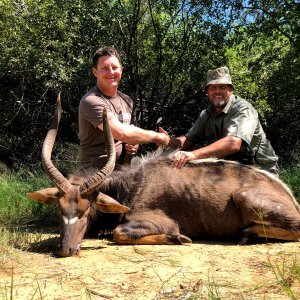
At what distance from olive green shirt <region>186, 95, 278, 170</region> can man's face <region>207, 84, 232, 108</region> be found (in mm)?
59

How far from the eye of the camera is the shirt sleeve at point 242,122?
495 cm

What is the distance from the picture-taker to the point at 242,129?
4961 millimetres

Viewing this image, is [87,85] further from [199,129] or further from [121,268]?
[121,268]

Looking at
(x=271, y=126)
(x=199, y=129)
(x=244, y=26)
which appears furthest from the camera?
(x=271, y=126)

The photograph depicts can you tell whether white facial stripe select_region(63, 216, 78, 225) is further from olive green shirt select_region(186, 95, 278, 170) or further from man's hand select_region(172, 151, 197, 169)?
olive green shirt select_region(186, 95, 278, 170)

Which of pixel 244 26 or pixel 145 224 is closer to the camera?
pixel 145 224

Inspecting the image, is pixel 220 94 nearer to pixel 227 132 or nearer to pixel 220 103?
pixel 220 103

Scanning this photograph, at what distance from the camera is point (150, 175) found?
4918 millimetres

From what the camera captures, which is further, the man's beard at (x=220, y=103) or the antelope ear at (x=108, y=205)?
the man's beard at (x=220, y=103)

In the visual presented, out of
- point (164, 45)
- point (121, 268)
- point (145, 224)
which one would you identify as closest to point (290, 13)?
point (164, 45)

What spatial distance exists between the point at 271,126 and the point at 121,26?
4.28 metres

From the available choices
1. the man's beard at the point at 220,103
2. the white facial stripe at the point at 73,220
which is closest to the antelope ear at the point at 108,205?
the white facial stripe at the point at 73,220

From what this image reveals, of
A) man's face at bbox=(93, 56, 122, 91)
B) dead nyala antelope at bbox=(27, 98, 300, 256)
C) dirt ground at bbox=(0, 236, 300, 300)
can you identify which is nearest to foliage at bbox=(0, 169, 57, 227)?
dead nyala antelope at bbox=(27, 98, 300, 256)

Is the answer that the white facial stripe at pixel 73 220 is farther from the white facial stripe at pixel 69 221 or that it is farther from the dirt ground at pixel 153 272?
the dirt ground at pixel 153 272
